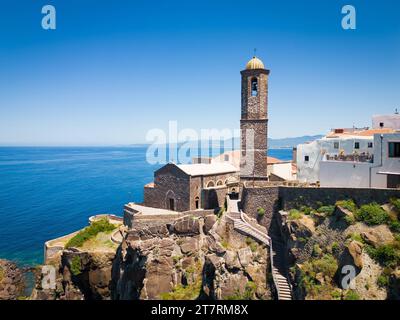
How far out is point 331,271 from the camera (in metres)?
21.5

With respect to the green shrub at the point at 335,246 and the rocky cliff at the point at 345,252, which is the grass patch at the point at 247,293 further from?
the green shrub at the point at 335,246

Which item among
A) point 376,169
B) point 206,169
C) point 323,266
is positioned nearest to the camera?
point 323,266

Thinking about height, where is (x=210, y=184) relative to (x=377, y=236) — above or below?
above

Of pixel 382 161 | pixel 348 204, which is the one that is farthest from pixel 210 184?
pixel 382 161

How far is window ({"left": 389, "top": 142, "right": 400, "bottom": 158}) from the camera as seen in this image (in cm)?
2532

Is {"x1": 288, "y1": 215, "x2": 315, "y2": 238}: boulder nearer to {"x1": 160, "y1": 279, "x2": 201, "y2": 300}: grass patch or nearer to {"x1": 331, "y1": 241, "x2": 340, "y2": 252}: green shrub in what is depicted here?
{"x1": 331, "y1": 241, "x2": 340, "y2": 252}: green shrub

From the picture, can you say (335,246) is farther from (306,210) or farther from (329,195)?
(329,195)

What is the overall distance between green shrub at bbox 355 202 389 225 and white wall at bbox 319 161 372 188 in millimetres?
4188

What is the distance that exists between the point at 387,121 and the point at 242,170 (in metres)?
20.4

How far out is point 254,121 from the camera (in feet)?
110

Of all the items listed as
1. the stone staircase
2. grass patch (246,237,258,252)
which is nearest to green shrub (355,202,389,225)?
the stone staircase

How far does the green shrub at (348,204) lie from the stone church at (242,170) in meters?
10.1
